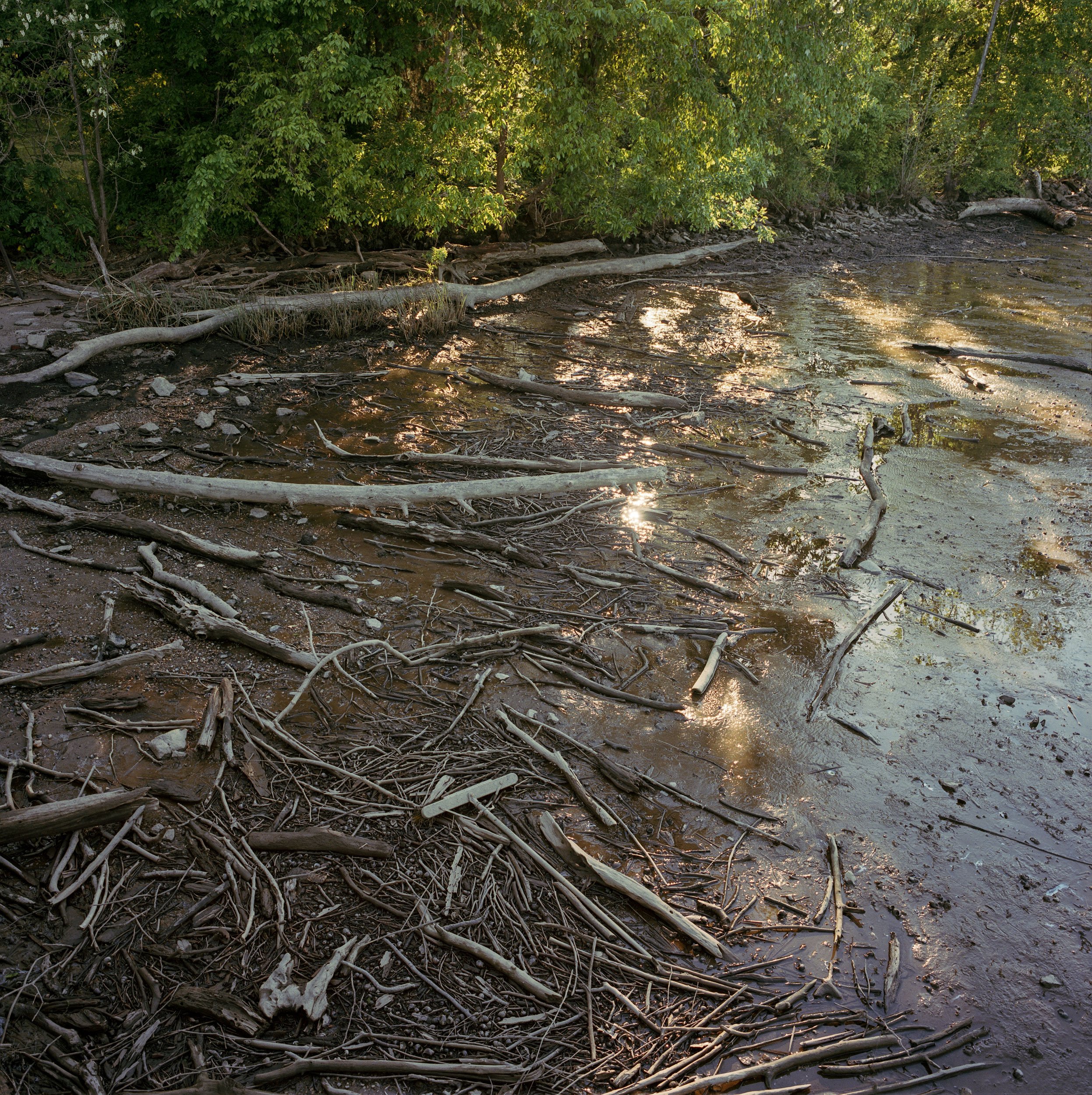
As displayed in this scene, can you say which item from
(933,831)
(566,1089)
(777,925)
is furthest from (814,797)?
(566,1089)

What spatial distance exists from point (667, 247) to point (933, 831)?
16.3 metres

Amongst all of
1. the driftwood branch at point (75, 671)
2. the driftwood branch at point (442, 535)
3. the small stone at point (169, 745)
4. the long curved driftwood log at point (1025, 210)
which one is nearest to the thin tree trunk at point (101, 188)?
the driftwood branch at point (442, 535)

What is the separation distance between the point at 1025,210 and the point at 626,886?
28.8 meters

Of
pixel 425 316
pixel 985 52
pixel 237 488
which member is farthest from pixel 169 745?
pixel 985 52

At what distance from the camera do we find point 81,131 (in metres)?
12.1

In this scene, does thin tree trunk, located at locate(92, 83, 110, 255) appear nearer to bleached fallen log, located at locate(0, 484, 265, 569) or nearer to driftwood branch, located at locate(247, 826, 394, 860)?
bleached fallen log, located at locate(0, 484, 265, 569)

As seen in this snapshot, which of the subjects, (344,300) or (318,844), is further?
(344,300)

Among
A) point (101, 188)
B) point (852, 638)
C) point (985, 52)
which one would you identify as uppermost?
point (985, 52)

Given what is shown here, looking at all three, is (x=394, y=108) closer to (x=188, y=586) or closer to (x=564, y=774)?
(x=188, y=586)

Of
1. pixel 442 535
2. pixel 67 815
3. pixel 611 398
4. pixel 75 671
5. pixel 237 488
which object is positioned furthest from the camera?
pixel 611 398

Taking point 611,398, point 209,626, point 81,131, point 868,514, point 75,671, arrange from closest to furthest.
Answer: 1. point 75,671
2. point 209,626
3. point 868,514
4. point 611,398
5. point 81,131

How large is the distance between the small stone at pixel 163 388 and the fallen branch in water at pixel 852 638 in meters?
7.84

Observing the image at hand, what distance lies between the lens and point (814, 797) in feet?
15.5

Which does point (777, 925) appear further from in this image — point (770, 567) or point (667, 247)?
point (667, 247)
